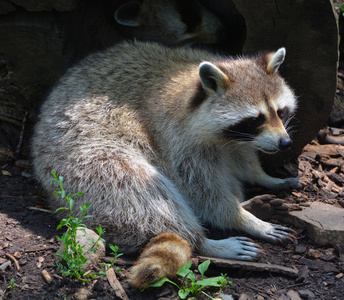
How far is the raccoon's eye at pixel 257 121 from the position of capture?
375 cm

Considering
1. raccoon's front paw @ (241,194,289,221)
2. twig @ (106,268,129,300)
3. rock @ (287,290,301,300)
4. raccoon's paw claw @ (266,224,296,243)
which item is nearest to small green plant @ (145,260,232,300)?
twig @ (106,268,129,300)

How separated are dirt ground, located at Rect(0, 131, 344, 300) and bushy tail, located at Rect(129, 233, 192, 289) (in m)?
0.13

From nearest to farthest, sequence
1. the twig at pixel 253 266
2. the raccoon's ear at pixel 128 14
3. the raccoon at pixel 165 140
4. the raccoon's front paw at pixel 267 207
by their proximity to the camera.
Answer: the twig at pixel 253 266, the raccoon at pixel 165 140, the raccoon's front paw at pixel 267 207, the raccoon's ear at pixel 128 14

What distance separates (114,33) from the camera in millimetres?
5262

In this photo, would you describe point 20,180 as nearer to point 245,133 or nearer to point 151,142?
point 151,142

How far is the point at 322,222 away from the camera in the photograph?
393 centimetres

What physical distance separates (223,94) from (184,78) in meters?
0.55

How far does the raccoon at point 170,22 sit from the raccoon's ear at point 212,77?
148cm

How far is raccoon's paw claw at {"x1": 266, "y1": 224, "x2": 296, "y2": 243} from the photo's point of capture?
3.92 meters

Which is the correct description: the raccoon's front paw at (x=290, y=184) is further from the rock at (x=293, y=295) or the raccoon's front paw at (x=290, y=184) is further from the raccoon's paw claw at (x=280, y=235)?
the rock at (x=293, y=295)

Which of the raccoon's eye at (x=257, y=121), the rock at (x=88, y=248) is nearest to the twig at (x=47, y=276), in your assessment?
the rock at (x=88, y=248)

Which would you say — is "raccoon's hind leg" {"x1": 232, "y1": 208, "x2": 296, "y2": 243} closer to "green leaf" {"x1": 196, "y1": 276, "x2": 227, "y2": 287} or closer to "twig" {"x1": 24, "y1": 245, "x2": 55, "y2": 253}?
"green leaf" {"x1": 196, "y1": 276, "x2": 227, "y2": 287}

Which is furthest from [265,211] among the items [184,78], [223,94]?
[184,78]

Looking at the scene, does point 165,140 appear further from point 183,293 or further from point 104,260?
point 183,293
